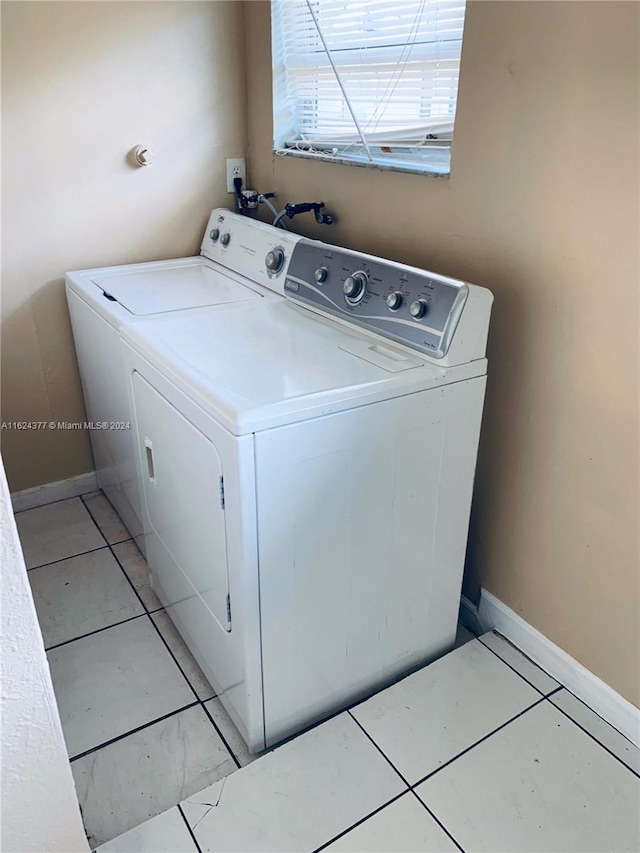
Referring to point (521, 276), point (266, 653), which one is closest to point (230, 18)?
point (521, 276)

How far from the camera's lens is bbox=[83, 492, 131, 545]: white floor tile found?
2.35 meters

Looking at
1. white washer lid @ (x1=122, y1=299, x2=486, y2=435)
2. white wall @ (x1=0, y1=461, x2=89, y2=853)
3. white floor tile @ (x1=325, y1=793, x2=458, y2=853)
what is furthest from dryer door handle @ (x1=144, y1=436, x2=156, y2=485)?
white floor tile @ (x1=325, y1=793, x2=458, y2=853)

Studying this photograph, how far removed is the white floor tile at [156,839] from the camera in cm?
134

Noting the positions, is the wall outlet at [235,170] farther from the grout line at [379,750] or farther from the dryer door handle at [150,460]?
the grout line at [379,750]

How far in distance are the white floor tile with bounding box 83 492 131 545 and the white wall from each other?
1.36m

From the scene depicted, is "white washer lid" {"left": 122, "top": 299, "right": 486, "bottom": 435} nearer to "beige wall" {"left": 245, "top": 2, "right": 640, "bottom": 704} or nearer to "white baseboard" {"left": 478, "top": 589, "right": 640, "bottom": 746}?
"beige wall" {"left": 245, "top": 2, "right": 640, "bottom": 704}

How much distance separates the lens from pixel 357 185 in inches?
77.4

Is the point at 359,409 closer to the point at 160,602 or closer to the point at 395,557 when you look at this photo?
the point at 395,557

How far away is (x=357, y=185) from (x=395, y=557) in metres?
1.10

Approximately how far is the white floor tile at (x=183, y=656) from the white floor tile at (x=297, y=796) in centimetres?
29

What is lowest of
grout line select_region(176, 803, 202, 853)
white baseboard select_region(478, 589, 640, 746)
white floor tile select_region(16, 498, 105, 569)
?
white floor tile select_region(16, 498, 105, 569)

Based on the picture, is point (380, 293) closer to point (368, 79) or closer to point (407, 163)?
point (407, 163)

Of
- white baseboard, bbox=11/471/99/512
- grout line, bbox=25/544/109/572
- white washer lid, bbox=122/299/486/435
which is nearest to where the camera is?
white washer lid, bbox=122/299/486/435

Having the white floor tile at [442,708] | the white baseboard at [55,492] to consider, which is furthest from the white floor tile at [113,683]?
the white baseboard at [55,492]
